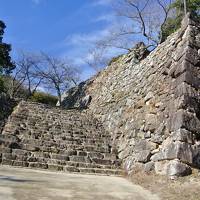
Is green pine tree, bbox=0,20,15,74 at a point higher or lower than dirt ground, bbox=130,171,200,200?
higher

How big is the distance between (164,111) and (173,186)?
94.7 inches

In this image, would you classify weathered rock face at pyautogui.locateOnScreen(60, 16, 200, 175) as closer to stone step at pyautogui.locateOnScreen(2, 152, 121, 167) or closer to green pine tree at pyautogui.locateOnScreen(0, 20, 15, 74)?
stone step at pyautogui.locateOnScreen(2, 152, 121, 167)

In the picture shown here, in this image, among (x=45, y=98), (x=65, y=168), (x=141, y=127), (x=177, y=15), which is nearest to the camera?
(x=65, y=168)

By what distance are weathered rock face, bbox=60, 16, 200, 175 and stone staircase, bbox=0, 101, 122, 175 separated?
1.55 ft

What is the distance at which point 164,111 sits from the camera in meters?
8.01

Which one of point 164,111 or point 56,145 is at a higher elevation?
point 164,111

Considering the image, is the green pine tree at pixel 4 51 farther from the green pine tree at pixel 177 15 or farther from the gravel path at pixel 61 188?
the gravel path at pixel 61 188

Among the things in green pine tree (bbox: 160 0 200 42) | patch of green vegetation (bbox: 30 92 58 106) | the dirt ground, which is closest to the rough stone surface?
the dirt ground

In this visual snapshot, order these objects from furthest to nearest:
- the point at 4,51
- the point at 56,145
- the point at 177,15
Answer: the point at 4,51, the point at 177,15, the point at 56,145

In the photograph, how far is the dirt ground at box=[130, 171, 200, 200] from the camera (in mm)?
5373

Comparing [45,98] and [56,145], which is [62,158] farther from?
[45,98]

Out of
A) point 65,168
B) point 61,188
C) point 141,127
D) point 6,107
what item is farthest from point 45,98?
point 61,188

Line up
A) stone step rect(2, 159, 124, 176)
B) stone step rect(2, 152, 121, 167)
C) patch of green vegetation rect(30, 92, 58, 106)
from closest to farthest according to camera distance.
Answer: stone step rect(2, 159, 124, 176) → stone step rect(2, 152, 121, 167) → patch of green vegetation rect(30, 92, 58, 106)

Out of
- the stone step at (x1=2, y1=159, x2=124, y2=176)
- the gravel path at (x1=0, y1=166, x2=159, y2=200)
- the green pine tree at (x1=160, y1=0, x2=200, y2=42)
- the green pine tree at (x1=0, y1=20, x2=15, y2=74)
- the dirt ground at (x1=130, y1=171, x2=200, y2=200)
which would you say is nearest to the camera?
the gravel path at (x1=0, y1=166, x2=159, y2=200)
